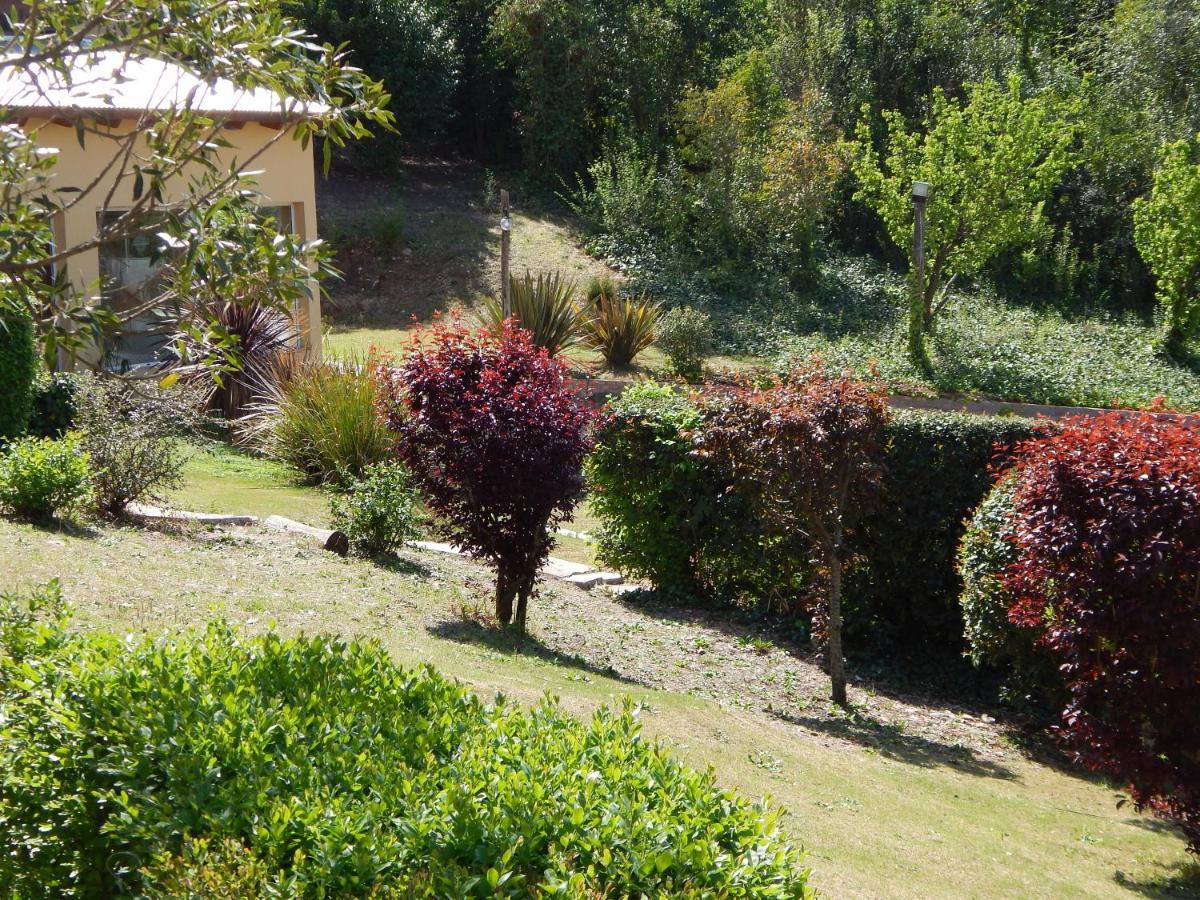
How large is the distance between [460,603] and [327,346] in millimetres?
9608

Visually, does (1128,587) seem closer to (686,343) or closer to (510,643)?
(510,643)

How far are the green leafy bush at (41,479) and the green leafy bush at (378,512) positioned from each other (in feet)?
7.21

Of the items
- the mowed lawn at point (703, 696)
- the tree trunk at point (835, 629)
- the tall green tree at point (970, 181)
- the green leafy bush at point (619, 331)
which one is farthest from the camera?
the tall green tree at point (970, 181)

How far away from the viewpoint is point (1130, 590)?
20.2ft

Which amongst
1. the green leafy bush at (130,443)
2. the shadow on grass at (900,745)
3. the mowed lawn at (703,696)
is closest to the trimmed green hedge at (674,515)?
the mowed lawn at (703,696)

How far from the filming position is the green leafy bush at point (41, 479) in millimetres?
8953

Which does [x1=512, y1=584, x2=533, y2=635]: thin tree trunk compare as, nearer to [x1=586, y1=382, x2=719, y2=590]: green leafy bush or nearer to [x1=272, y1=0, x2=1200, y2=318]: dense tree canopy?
[x1=586, y1=382, x2=719, y2=590]: green leafy bush

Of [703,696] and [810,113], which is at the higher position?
[810,113]

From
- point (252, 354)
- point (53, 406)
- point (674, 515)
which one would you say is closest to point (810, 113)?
point (252, 354)

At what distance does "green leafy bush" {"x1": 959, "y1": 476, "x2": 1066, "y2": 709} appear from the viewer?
326 inches

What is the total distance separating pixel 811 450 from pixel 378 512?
4113mm

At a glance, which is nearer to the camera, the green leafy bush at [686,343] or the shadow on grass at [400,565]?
the shadow on grass at [400,565]

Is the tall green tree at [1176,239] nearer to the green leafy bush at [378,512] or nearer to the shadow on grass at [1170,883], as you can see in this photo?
the green leafy bush at [378,512]

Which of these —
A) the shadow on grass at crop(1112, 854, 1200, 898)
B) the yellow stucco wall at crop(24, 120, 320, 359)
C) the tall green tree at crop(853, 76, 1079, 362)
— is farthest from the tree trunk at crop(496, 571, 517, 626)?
the tall green tree at crop(853, 76, 1079, 362)
